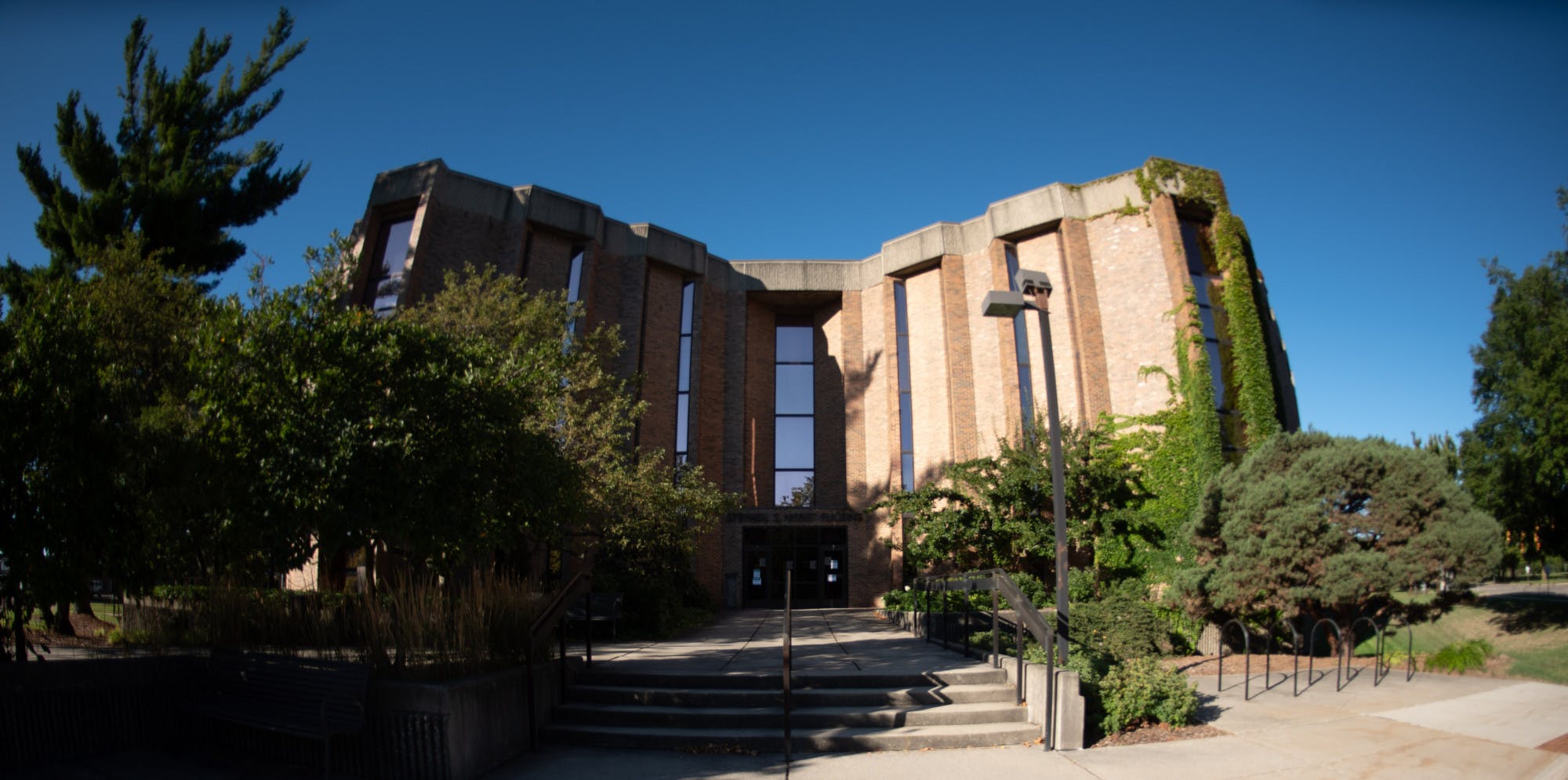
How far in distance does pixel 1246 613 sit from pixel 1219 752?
10.6 m

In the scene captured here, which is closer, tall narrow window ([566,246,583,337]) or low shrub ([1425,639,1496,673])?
low shrub ([1425,639,1496,673])

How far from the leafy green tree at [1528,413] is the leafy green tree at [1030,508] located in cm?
770

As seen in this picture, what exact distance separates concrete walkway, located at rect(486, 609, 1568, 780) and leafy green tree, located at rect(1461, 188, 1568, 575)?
20.8ft

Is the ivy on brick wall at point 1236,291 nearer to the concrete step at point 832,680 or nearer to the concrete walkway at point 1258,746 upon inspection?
the concrete walkway at point 1258,746

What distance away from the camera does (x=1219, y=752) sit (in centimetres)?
683

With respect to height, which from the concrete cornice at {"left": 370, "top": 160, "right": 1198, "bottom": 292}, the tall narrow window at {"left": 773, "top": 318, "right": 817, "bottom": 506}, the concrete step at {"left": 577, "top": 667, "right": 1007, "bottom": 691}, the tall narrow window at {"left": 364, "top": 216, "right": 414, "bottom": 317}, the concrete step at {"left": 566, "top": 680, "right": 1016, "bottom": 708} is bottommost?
the concrete step at {"left": 566, "top": 680, "right": 1016, "bottom": 708}

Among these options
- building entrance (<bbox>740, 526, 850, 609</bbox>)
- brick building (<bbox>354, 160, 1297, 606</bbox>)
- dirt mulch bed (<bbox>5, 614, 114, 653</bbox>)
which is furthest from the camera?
building entrance (<bbox>740, 526, 850, 609</bbox>)

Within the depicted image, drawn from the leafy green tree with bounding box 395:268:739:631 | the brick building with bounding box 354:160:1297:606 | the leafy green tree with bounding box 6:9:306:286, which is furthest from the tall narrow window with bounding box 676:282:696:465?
the leafy green tree with bounding box 6:9:306:286

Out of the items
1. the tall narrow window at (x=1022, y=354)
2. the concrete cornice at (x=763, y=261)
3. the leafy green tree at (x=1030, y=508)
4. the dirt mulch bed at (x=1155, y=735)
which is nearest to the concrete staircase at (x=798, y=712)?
the dirt mulch bed at (x=1155, y=735)

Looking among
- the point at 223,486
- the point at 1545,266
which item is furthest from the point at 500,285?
the point at 1545,266

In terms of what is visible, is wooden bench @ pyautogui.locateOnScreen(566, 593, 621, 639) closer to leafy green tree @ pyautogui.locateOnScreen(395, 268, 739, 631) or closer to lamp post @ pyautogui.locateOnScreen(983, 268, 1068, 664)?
leafy green tree @ pyautogui.locateOnScreen(395, 268, 739, 631)

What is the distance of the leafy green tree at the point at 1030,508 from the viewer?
62.7ft

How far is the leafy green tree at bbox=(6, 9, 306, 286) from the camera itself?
14.7m

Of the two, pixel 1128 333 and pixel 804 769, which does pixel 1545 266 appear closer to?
pixel 1128 333
